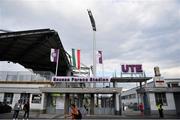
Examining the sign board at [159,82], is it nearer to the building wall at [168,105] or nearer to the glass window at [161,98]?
the glass window at [161,98]

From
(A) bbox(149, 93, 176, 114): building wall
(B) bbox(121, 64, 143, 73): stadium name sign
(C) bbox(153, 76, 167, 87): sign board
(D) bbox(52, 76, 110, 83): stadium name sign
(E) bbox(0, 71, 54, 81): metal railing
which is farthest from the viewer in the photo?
(E) bbox(0, 71, 54, 81): metal railing

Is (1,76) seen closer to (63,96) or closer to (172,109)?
(63,96)

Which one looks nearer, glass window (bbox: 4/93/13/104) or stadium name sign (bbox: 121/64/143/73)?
stadium name sign (bbox: 121/64/143/73)

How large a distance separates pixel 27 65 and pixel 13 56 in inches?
213

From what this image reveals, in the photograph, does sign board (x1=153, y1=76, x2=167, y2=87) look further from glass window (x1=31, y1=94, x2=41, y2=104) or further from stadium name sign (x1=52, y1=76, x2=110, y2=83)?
glass window (x1=31, y1=94, x2=41, y2=104)

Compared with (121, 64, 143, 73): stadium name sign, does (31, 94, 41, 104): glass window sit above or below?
A: below

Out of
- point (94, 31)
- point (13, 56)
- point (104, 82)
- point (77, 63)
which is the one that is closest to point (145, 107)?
point (104, 82)

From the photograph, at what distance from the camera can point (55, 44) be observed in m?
25.8

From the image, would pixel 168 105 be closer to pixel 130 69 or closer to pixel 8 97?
pixel 130 69

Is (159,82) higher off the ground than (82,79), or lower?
lower

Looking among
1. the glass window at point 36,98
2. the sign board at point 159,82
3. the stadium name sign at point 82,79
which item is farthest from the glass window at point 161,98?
the glass window at point 36,98

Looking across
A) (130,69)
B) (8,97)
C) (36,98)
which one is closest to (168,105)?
(130,69)

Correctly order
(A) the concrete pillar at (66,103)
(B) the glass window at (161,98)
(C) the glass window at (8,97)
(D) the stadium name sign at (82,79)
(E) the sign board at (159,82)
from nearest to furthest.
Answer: (D) the stadium name sign at (82,79), (A) the concrete pillar at (66,103), (B) the glass window at (161,98), (E) the sign board at (159,82), (C) the glass window at (8,97)

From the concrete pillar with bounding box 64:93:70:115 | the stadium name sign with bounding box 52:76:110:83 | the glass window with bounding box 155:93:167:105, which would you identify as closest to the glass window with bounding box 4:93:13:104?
the stadium name sign with bounding box 52:76:110:83
